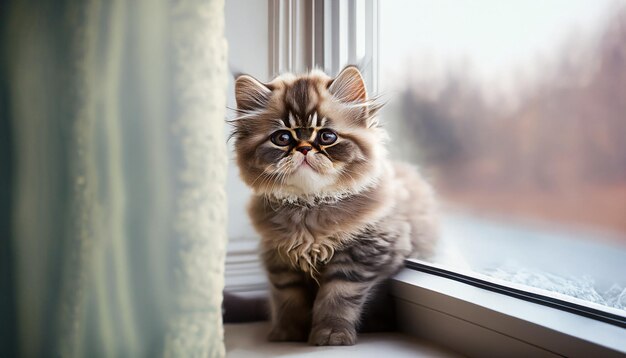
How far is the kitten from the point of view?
3.75 feet

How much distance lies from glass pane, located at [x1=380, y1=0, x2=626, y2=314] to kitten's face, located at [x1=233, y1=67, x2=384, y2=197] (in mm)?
259

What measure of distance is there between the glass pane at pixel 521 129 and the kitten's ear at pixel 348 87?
285 millimetres

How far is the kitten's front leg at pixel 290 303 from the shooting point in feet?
4.02

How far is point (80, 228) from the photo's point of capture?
0.79m

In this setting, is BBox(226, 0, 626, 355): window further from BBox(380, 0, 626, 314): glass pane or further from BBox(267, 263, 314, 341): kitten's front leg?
BBox(267, 263, 314, 341): kitten's front leg

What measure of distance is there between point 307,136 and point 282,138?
0.06 m

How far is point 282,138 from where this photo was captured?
3.80 feet

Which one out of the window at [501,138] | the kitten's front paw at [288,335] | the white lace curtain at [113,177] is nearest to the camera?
the white lace curtain at [113,177]

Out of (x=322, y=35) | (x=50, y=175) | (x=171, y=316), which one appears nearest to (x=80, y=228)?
(x=50, y=175)

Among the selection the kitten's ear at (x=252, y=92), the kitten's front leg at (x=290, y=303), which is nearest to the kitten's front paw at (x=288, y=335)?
the kitten's front leg at (x=290, y=303)

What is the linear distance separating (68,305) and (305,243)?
510 millimetres

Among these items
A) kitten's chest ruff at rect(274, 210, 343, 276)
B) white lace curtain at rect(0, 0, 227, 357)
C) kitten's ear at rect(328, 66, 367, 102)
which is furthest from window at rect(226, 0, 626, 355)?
white lace curtain at rect(0, 0, 227, 357)

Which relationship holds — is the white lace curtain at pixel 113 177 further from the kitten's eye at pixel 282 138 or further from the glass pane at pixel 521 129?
the glass pane at pixel 521 129

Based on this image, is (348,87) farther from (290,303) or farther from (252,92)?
(290,303)
